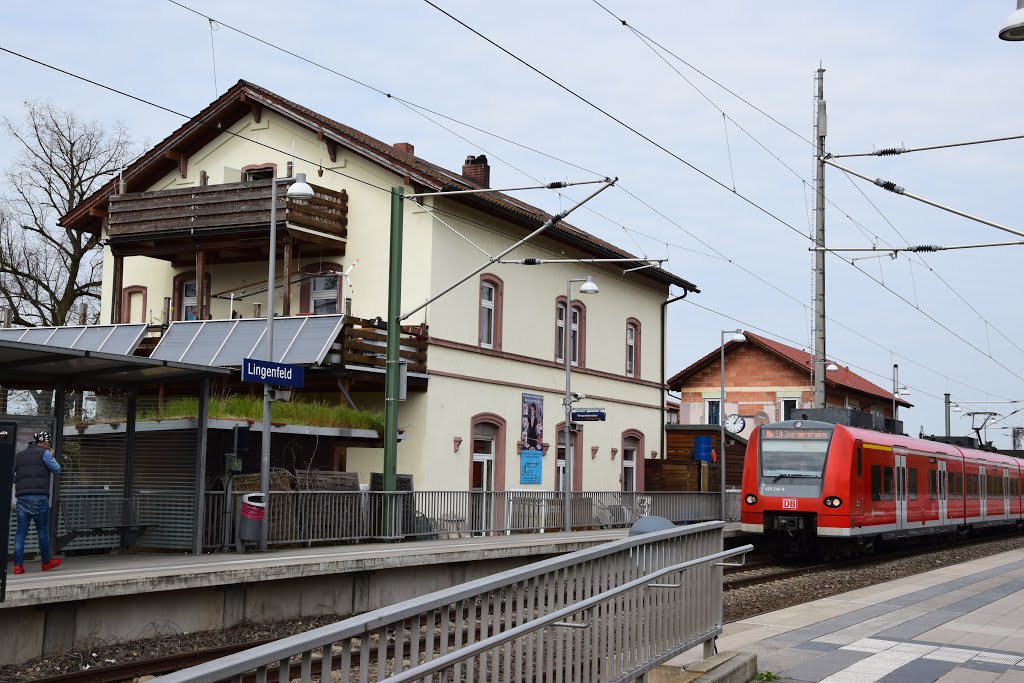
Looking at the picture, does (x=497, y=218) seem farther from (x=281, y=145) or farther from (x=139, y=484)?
(x=139, y=484)

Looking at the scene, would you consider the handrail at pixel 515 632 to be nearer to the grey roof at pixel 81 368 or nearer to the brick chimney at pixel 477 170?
the grey roof at pixel 81 368

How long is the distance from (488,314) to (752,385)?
119 ft

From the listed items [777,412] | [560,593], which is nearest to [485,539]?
[560,593]

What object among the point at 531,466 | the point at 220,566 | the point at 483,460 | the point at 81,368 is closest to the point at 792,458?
the point at 483,460

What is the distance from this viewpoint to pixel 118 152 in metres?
43.8

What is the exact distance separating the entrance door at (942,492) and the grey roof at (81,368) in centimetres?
2026

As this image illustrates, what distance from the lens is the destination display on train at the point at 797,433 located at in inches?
971

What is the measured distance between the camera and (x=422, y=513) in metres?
23.4

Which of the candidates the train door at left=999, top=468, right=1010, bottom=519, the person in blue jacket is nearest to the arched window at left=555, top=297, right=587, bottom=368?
the train door at left=999, top=468, right=1010, bottom=519

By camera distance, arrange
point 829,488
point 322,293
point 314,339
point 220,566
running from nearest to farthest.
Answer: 1. point 220,566
2. point 829,488
3. point 314,339
4. point 322,293

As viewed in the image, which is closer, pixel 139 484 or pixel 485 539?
pixel 139 484

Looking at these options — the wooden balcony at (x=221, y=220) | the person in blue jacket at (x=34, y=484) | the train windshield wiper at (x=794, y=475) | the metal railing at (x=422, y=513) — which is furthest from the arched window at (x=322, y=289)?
the person in blue jacket at (x=34, y=484)

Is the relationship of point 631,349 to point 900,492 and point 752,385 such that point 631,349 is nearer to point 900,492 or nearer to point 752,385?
point 900,492

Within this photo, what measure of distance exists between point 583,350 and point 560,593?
1127 inches
